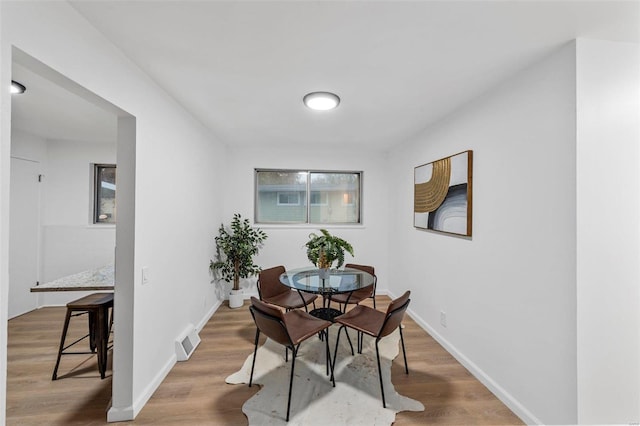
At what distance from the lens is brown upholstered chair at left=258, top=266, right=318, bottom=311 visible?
2.62 metres

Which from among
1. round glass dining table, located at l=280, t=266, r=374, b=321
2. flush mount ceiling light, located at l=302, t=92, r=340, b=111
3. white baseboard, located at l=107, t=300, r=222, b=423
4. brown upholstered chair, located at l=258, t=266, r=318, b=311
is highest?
flush mount ceiling light, located at l=302, t=92, r=340, b=111

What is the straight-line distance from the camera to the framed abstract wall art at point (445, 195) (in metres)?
2.31

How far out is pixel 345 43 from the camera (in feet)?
4.93

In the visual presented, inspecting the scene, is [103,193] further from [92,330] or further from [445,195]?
[445,195]

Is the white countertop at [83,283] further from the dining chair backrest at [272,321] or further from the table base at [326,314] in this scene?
the table base at [326,314]

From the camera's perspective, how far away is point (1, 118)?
958 millimetres

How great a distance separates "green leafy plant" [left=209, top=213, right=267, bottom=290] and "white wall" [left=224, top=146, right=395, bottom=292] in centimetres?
31

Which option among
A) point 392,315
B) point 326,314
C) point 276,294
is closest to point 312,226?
point 276,294

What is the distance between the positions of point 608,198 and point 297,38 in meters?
1.95

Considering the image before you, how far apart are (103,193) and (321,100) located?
3.69m

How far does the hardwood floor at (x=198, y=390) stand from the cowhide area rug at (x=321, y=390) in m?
0.08

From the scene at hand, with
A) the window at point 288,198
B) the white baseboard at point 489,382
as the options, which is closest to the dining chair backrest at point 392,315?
the white baseboard at point 489,382

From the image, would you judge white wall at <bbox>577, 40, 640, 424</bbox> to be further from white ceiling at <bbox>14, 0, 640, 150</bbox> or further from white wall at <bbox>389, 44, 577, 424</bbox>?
white ceiling at <bbox>14, 0, 640, 150</bbox>

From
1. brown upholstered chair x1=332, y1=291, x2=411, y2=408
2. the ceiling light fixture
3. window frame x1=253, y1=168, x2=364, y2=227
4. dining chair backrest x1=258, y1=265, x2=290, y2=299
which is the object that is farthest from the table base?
the ceiling light fixture
